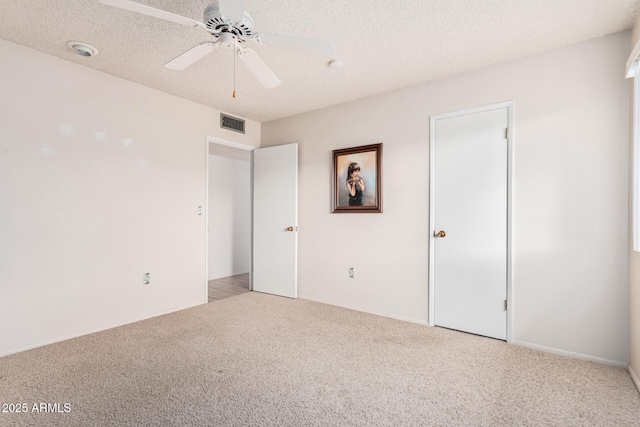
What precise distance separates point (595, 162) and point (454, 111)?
1209mm

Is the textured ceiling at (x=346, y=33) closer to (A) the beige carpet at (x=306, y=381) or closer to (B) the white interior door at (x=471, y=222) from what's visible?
(B) the white interior door at (x=471, y=222)

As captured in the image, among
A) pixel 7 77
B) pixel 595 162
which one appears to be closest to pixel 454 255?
pixel 595 162

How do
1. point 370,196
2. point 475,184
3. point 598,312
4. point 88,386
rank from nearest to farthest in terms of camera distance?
1. point 88,386
2. point 598,312
3. point 475,184
4. point 370,196

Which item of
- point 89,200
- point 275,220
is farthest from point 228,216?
point 89,200

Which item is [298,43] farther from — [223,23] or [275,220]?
[275,220]

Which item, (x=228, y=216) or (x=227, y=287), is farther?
(x=228, y=216)

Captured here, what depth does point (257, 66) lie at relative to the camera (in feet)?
6.96

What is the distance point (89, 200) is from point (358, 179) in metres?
2.76

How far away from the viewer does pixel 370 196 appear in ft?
12.1

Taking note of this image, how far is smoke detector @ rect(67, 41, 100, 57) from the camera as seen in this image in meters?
2.57

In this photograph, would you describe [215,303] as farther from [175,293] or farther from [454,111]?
[454,111]

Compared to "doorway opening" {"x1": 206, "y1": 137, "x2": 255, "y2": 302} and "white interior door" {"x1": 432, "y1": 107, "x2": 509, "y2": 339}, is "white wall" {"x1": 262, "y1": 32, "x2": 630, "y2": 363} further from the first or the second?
"doorway opening" {"x1": 206, "y1": 137, "x2": 255, "y2": 302}

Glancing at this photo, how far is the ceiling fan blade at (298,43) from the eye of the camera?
71.8 inches

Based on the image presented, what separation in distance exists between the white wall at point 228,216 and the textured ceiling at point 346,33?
8.27 feet
